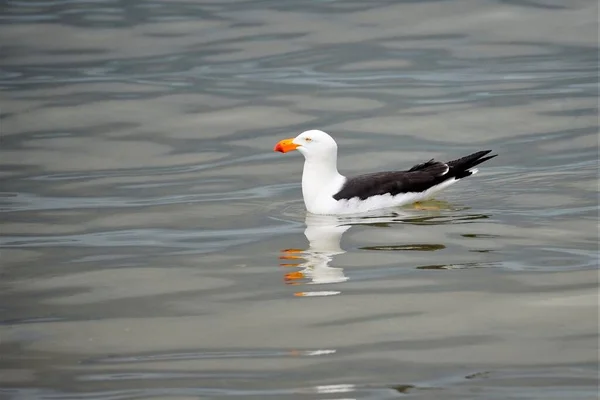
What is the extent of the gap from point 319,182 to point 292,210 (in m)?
0.47

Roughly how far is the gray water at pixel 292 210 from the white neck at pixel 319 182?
21cm

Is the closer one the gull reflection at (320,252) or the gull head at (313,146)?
the gull reflection at (320,252)

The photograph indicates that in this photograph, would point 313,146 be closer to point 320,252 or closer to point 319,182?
point 319,182

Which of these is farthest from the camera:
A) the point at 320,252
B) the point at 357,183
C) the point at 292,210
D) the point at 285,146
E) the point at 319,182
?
the point at 292,210

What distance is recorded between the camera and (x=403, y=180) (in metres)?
12.8

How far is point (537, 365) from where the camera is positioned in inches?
306

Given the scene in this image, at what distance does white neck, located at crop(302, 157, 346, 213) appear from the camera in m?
12.7

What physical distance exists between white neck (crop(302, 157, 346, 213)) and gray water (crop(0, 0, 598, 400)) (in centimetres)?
21

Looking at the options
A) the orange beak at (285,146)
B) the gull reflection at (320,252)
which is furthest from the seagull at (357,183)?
the gull reflection at (320,252)

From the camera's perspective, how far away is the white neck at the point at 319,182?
12734 millimetres

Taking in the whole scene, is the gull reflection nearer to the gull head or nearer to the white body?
the white body

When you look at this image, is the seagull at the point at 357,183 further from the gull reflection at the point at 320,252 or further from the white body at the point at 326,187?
the gull reflection at the point at 320,252

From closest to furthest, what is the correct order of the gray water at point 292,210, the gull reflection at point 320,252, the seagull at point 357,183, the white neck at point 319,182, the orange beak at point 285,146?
1. the gray water at point 292,210
2. the gull reflection at point 320,252
3. the seagull at point 357,183
4. the white neck at point 319,182
5. the orange beak at point 285,146

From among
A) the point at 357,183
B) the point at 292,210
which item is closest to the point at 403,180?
the point at 357,183
